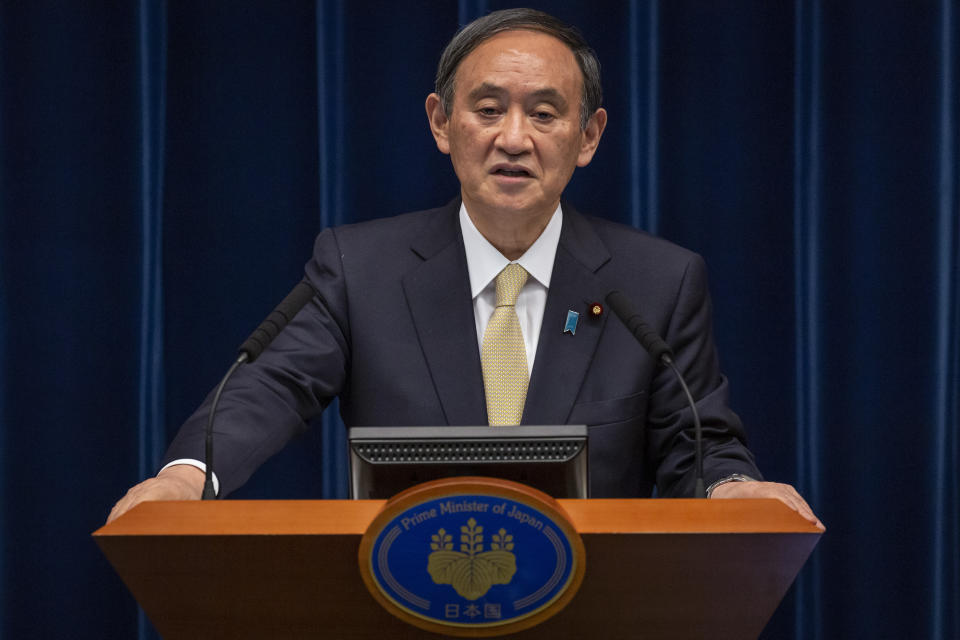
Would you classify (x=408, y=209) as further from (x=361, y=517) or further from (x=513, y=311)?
(x=361, y=517)

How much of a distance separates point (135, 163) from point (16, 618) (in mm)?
1140

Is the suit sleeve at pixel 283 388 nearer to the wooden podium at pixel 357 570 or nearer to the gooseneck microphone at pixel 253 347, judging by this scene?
the gooseneck microphone at pixel 253 347

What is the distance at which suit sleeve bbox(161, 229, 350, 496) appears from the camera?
1350mm

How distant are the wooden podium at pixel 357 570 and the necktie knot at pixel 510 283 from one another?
0.86 metres

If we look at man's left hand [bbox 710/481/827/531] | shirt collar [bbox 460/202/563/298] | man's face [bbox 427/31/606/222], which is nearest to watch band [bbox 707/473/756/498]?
man's left hand [bbox 710/481/827/531]

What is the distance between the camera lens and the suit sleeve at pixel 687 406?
1557 millimetres

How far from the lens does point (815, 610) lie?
7.29 feet

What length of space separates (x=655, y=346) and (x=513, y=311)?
0.51 meters

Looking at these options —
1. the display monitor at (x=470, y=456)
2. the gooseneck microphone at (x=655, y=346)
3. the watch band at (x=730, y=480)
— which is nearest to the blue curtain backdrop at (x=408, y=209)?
the watch band at (x=730, y=480)

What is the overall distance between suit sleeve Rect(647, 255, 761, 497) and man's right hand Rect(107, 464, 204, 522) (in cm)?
78

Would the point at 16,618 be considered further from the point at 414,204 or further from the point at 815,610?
the point at 815,610

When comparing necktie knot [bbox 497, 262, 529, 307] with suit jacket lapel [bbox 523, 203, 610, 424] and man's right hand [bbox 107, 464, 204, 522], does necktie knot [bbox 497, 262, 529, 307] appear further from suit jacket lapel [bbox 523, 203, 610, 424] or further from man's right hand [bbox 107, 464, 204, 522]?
man's right hand [bbox 107, 464, 204, 522]

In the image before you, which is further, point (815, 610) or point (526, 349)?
point (815, 610)

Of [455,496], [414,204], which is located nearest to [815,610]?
[414,204]
